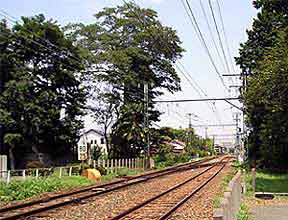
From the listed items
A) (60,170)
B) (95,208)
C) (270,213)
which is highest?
(60,170)

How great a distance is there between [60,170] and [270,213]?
2286 cm

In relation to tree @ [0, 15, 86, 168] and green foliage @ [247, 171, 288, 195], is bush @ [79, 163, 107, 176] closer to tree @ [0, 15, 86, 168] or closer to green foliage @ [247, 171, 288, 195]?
tree @ [0, 15, 86, 168]

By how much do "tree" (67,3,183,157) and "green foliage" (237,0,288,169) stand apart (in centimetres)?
1450

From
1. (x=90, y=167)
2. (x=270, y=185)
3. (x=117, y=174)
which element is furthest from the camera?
(x=117, y=174)

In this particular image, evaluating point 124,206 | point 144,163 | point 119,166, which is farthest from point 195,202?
point 144,163

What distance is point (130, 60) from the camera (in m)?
59.7

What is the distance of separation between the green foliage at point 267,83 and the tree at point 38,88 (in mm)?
16413

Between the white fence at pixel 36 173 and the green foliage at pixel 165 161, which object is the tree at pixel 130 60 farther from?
the white fence at pixel 36 173

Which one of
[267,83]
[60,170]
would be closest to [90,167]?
[60,170]

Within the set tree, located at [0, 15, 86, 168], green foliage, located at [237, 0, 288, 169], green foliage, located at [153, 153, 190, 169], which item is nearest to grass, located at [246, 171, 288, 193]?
green foliage, located at [237, 0, 288, 169]

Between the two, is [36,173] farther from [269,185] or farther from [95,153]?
[95,153]

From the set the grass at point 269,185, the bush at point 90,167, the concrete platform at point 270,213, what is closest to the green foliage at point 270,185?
the grass at point 269,185

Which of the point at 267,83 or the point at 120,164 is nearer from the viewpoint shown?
the point at 267,83

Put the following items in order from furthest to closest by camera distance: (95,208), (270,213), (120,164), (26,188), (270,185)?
(120,164), (270,185), (26,188), (95,208), (270,213)
